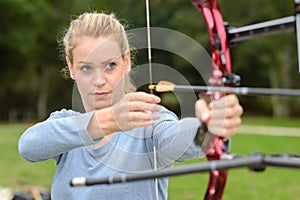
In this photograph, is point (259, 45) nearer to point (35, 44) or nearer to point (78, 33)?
point (35, 44)

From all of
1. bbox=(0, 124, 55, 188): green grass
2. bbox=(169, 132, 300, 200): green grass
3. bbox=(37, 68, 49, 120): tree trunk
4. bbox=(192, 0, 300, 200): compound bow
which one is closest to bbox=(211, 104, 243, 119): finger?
bbox=(192, 0, 300, 200): compound bow

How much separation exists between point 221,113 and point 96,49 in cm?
52

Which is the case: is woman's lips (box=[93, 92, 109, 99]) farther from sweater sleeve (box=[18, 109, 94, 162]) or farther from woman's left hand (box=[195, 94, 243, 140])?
woman's left hand (box=[195, 94, 243, 140])

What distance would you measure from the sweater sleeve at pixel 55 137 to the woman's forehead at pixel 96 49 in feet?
0.51

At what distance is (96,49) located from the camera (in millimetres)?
1222

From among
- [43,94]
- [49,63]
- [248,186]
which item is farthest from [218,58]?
[49,63]

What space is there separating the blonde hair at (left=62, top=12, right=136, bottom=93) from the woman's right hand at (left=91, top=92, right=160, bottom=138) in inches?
12.0

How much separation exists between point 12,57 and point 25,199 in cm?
1526

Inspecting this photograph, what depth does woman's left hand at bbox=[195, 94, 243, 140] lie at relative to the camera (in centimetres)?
77

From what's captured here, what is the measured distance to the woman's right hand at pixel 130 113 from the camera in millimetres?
925

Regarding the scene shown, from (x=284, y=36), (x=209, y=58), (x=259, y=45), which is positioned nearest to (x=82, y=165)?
(x=209, y=58)

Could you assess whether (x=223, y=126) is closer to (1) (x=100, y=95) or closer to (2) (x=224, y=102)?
(2) (x=224, y=102)

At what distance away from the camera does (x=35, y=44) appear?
59.4 ft

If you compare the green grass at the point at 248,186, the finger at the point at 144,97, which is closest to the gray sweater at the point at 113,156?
the finger at the point at 144,97
